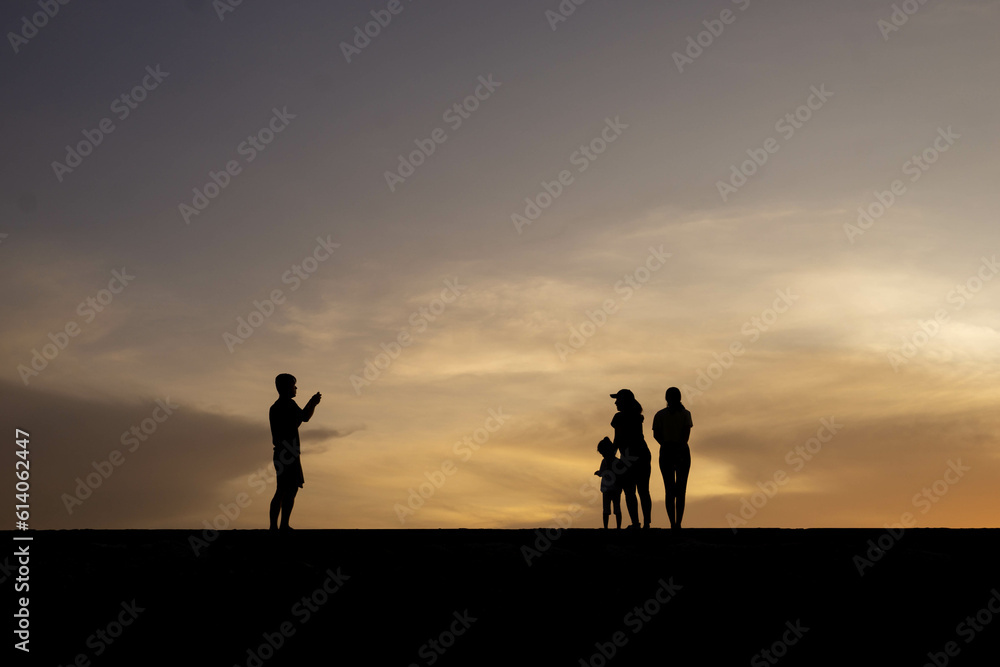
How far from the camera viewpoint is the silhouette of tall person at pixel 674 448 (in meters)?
14.2

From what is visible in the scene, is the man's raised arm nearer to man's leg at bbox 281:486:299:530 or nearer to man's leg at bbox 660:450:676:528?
man's leg at bbox 281:486:299:530

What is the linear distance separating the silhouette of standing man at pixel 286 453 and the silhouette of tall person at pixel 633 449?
14.7ft

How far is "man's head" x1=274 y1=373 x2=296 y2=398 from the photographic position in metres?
12.5

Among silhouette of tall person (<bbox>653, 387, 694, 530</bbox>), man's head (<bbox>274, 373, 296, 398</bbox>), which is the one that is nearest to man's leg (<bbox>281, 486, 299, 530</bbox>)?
man's head (<bbox>274, 373, 296, 398</bbox>)

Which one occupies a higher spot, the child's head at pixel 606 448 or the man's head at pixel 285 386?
the child's head at pixel 606 448

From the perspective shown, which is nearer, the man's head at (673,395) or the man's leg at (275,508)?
the man's leg at (275,508)
